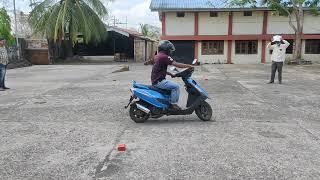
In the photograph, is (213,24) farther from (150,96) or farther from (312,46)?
(150,96)

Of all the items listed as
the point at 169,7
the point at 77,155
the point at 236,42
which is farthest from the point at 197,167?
the point at 236,42

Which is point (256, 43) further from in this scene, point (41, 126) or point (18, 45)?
point (41, 126)

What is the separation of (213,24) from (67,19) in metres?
11.2

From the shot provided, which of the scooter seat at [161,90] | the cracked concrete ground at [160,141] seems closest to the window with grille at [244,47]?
the cracked concrete ground at [160,141]

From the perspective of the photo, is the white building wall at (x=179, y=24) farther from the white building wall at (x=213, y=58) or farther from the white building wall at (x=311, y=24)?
the white building wall at (x=311, y=24)

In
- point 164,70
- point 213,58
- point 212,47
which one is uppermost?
point 212,47

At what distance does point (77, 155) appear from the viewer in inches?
193

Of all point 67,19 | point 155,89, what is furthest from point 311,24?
point 155,89

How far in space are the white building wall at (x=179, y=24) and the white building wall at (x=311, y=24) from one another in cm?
869

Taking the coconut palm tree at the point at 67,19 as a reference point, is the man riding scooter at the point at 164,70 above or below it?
below

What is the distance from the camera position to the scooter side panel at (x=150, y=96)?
21.6ft

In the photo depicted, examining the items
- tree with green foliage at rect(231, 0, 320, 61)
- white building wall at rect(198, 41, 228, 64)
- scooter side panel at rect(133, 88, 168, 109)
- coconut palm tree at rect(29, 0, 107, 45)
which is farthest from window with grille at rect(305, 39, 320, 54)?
scooter side panel at rect(133, 88, 168, 109)

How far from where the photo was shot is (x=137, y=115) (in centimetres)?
678

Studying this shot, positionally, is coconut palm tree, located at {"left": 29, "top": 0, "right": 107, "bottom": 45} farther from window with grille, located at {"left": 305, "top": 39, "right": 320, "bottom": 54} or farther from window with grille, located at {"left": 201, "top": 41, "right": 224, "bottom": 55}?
window with grille, located at {"left": 305, "top": 39, "right": 320, "bottom": 54}
